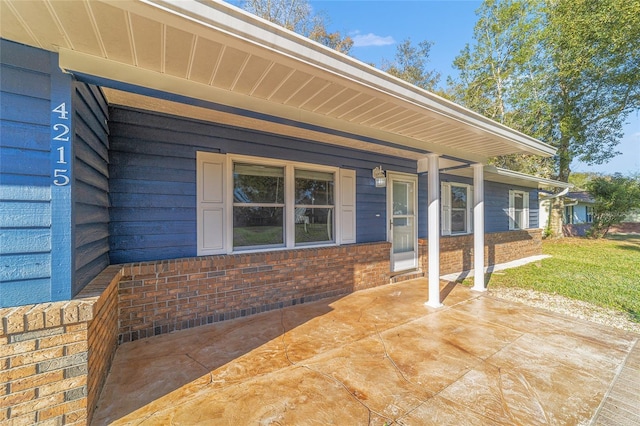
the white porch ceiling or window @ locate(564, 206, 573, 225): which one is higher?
the white porch ceiling

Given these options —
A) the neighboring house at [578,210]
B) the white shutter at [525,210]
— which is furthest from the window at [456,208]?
the neighboring house at [578,210]

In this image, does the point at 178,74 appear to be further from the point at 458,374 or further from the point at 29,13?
the point at 458,374

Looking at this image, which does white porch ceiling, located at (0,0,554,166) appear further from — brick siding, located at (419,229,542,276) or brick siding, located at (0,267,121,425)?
brick siding, located at (419,229,542,276)

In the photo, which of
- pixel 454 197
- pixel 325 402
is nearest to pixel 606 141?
pixel 454 197

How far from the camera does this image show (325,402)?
2.05 meters

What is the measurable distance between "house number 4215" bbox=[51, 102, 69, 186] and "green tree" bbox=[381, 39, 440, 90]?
1726 cm

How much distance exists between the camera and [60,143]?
5.51 feet

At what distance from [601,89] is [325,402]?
17.1m

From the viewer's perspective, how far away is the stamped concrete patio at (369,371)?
1952 millimetres

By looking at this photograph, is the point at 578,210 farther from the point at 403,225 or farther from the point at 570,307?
the point at 403,225

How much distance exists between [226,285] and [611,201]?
19.8m

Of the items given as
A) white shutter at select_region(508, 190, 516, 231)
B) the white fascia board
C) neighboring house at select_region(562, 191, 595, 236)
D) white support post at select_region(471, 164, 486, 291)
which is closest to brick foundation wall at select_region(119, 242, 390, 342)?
white support post at select_region(471, 164, 486, 291)

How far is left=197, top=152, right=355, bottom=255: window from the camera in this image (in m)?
3.50

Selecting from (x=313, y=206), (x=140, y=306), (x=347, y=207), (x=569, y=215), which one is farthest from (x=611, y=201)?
(x=140, y=306)
